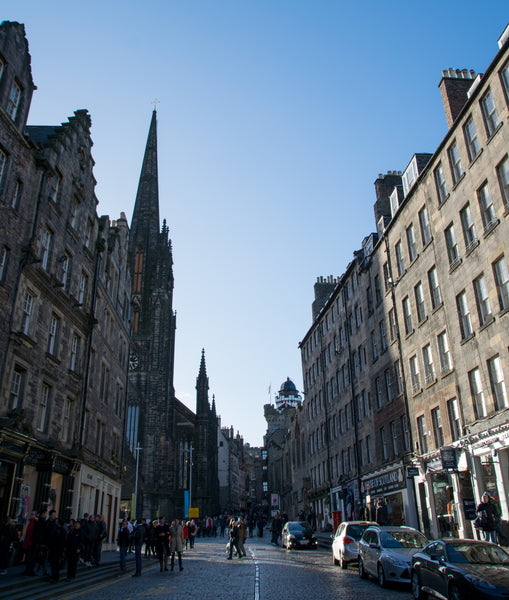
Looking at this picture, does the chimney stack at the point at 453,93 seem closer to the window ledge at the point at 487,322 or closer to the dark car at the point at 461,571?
the window ledge at the point at 487,322

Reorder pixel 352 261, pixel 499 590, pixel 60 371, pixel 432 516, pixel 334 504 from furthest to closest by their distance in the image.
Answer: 1. pixel 334 504
2. pixel 352 261
3. pixel 432 516
4. pixel 60 371
5. pixel 499 590

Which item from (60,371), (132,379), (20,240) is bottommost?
(60,371)

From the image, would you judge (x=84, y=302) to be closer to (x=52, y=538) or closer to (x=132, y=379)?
(x=52, y=538)

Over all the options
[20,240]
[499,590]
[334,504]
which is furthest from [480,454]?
[334,504]

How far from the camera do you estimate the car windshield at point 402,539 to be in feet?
43.6

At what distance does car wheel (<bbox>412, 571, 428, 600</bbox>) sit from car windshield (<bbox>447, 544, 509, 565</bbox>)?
1144 millimetres

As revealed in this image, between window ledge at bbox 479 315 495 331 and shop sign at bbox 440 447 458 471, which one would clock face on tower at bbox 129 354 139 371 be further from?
window ledge at bbox 479 315 495 331

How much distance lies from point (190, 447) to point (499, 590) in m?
58.4

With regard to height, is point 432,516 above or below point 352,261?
below

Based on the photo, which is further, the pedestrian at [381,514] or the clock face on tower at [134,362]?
the clock face on tower at [134,362]

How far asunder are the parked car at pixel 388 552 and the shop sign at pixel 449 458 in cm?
590

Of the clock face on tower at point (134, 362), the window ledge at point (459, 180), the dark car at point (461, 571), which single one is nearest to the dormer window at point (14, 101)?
the window ledge at point (459, 180)

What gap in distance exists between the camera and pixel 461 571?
347 inches

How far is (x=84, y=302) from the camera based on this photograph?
23578 millimetres
